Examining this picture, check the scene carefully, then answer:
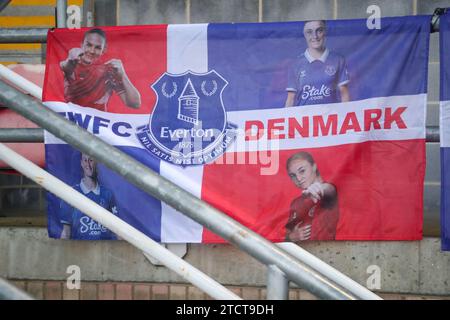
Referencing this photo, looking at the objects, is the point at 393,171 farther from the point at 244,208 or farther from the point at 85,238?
the point at 85,238

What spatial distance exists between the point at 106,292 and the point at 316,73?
6.68ft

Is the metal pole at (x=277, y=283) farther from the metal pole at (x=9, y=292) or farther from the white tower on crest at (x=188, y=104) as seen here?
the white tower on crest at (x=188, y=104)

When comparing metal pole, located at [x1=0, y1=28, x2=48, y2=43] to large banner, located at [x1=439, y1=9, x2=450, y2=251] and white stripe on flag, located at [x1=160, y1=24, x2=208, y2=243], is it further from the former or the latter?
large banner, located at [x1=439, y1=9, x2=450, y2=251]

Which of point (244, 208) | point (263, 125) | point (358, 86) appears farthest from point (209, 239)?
point (358, 86)

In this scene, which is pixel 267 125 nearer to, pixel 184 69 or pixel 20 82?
pixel 184 69

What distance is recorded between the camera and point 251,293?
162 inches

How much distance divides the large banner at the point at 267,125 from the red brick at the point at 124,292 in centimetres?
35

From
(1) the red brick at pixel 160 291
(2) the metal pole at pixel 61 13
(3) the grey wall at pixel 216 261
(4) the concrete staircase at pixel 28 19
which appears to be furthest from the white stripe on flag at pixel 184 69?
(4) the concrete staircase at pixel 28 19

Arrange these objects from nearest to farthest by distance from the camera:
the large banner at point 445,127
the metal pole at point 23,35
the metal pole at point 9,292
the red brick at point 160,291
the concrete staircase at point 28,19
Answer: the metal pole at point 9,292, the large banner at point 445,127, the red brick at point 160,291, the metal pole at point 23,35, the concrete staircase at point 28,19

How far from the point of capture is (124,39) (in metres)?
4.33

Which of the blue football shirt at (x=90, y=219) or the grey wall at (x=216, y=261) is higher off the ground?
the blue football shirt at (x=90, y=219)

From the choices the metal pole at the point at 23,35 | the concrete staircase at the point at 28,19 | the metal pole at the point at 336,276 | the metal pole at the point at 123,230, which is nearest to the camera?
the metal pole at the point at 123,230

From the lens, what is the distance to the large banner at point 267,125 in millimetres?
4020
